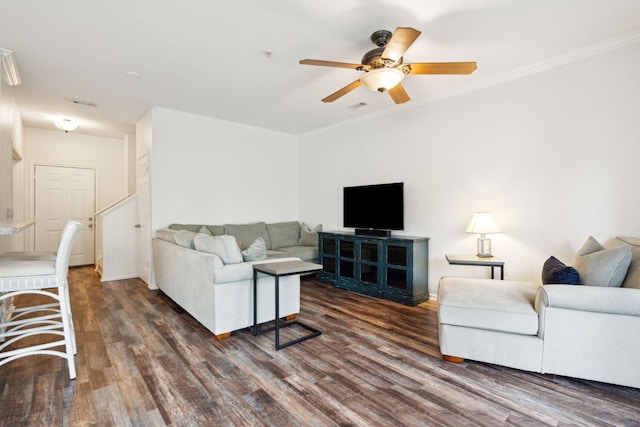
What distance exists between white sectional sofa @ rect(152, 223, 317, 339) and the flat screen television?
171 cm

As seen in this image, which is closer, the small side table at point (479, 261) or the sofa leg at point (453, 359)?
the sofa leg at point (453, 359)

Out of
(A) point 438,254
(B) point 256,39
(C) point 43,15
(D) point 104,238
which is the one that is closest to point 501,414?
(A) point 438,254

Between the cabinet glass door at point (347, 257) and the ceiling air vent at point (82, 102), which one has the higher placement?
the ceiling air vent at point (82, 102)

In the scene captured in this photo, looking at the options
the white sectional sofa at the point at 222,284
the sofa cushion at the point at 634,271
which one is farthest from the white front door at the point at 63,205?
the sofa cushion at the point at 634,271

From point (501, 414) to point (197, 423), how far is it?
172 cm

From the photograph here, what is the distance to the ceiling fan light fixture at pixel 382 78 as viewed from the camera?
2579 mm

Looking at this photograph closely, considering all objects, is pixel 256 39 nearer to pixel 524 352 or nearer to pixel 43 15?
pixel 43 15

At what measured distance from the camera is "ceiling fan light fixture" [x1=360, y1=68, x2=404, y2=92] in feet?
8.46

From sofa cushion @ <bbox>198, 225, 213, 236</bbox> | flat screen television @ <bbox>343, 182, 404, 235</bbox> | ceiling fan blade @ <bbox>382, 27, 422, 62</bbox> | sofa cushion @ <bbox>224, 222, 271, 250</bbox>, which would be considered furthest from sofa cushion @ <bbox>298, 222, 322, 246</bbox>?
ceiling fan blade @ <bbox>382, 27, 422, 62</bbox>

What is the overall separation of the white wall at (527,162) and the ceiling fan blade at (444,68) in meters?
1.37

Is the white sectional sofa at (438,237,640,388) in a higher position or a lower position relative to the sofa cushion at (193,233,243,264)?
lower

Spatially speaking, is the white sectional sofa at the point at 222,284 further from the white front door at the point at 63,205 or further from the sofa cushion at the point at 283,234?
the white front door at the point at 63,205

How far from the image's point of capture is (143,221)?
5090 mm

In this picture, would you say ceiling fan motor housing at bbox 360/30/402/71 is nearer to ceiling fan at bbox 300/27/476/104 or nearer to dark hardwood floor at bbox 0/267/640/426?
ceiling fan at bbox 300/27/476/104
